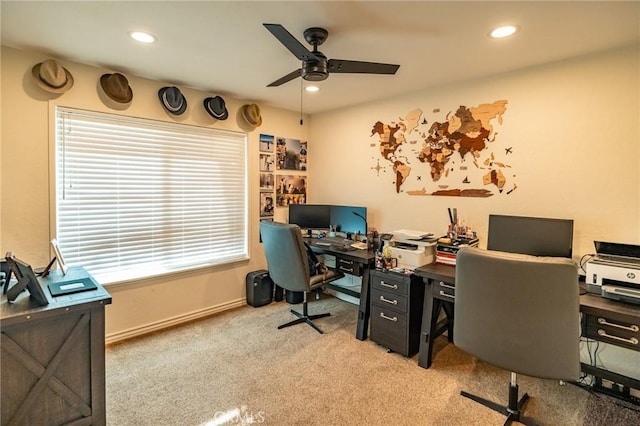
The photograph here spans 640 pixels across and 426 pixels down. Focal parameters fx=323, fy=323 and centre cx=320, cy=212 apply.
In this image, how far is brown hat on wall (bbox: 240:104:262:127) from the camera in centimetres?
371

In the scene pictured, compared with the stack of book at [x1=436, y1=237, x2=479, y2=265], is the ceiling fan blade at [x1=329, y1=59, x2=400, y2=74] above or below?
above

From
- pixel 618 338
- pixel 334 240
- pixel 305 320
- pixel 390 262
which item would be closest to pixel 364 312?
pixel 390 262

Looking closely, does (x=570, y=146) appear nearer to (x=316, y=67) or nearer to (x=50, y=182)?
(x=316, y=67)

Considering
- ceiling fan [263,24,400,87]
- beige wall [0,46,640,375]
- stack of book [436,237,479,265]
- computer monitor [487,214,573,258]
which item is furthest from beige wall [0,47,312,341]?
computer monitor [487,214,573,258]

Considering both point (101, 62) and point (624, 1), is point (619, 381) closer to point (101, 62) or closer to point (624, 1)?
point (624, 1)

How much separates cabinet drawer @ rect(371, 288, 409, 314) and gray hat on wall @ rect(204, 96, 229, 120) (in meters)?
2.42

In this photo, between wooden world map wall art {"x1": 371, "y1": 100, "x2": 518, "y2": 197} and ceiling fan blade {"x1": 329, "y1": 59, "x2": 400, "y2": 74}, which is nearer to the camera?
ceiling fan blade {"x1": 329, "y1": 59, "x2": 400, "y2": 74}

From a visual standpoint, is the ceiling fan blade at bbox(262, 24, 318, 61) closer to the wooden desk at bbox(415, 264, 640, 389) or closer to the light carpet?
the wooden desk at bbox(415, 264, 640, 389)

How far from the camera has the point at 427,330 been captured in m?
2.61

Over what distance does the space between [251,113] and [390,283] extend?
2.42 metres

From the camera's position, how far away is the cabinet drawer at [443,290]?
2445mm

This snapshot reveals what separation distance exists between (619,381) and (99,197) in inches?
165

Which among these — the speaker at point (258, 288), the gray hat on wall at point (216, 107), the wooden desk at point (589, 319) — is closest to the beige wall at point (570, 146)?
A: the wooden desk at point (589, 319)

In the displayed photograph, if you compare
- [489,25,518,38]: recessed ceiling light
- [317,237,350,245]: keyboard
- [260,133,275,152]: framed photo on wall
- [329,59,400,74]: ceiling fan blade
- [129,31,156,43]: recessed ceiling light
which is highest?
[489,25,518,38]: recessed ceiling light
